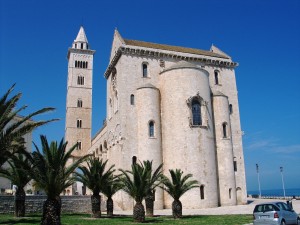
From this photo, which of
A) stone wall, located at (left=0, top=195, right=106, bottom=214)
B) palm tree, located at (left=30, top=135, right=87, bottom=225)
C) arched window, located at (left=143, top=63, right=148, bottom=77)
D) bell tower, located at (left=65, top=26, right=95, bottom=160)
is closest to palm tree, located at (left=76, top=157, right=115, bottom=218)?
stone wall, located at (left=0, top=195, right=106, bottom=214)

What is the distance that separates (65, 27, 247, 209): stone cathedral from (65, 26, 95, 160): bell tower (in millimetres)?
17070

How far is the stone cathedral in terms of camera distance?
98.4 ft

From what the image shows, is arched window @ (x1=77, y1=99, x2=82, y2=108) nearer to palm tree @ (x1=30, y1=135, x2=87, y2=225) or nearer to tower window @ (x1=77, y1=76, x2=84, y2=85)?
tower window @ (x1=77, y1=76, x2=84, y2=85)

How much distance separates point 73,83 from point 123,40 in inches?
920

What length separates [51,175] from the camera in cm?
1420

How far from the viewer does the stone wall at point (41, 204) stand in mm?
22531

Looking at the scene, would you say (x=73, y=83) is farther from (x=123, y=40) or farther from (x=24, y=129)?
(x=24, y=129)

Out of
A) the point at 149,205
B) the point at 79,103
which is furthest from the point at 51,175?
the point at 79,103

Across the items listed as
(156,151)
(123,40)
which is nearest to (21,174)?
(156,151)

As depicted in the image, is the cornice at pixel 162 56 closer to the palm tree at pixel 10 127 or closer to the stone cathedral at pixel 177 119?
the stone cathedral at pixel 177 119

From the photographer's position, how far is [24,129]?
14898 mm

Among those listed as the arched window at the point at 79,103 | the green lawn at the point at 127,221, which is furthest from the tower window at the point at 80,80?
the green lawn at the point at 127,221

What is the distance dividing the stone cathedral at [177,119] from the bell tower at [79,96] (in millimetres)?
17070

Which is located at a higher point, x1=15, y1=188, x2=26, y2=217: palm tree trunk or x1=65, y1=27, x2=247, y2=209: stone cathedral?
x1=65, y1=27, x2=247, y2=209: stone cathedral
